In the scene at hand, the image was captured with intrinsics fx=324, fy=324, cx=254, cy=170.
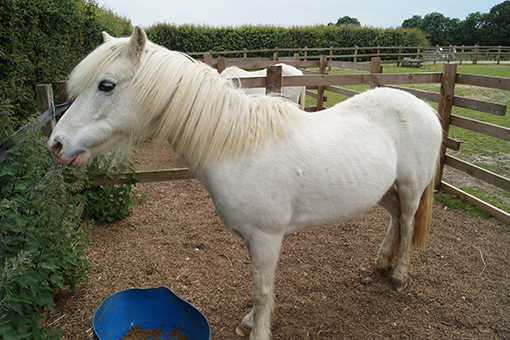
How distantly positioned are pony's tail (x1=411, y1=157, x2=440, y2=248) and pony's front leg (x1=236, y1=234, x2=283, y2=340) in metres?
1.63

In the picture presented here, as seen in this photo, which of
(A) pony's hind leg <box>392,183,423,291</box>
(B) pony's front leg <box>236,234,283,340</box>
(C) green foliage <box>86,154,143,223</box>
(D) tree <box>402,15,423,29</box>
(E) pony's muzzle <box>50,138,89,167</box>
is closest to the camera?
(E) pony's muzzle <box>50,138,89,167</box>

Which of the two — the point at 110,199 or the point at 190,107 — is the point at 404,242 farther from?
the point at 110,199

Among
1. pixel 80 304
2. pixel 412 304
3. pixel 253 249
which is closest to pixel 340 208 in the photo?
pixel 253 249

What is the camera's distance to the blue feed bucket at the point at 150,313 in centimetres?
211

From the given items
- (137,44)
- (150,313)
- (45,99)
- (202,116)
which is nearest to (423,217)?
(202,116)

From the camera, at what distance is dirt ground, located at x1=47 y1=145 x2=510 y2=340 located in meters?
2.53

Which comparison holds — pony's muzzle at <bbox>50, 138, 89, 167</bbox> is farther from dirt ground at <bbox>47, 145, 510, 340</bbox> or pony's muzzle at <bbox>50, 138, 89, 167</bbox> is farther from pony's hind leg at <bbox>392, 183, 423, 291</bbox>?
pony's hind leg at <bbox>392, 183, 423, 291</bbox>

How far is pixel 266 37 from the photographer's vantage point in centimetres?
2497

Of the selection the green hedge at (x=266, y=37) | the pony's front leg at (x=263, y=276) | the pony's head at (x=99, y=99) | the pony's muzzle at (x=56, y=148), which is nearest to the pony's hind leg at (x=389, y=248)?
the pony's front leg at (x=263, y=276)

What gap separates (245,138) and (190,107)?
1.20 feet

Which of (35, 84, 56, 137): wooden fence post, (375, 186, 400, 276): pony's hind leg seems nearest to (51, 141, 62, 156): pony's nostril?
(35, 84, 56, 137): wooden fence post

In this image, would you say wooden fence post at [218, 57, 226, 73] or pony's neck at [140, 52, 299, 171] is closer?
pony's neck at [140, 52, 299, 171]

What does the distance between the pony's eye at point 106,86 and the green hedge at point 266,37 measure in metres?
22.2

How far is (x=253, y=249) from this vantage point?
79.8 inches
